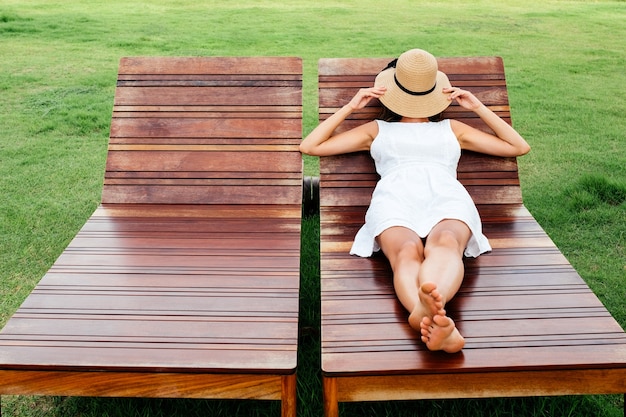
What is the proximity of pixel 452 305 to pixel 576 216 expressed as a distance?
2.39m

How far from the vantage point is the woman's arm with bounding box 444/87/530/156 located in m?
3.56

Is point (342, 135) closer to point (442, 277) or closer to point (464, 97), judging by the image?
point (464, 97)

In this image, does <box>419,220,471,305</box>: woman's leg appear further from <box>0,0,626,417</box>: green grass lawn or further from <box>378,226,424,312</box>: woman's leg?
<box>0,0,626,417</box>: green grass lawn

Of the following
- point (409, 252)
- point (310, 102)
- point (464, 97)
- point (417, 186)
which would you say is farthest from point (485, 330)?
point (310, 102)

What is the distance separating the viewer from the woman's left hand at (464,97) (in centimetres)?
353

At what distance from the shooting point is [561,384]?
7.79 feet

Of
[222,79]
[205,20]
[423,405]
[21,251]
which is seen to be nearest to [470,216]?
[423,405]

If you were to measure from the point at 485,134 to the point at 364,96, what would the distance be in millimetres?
733

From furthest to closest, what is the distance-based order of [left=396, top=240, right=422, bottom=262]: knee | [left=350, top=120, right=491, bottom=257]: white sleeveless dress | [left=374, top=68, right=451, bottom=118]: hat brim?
[left=374, top=68, right=451, bottom=118]: hat brim → [left=350, top=120, right=491, bottom=257]: white sleeveless dress → [left=396, top=240, right=422, bottom=262]: knee

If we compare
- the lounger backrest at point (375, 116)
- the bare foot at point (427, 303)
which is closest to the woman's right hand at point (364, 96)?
the lounger backrest at point (375, 116)

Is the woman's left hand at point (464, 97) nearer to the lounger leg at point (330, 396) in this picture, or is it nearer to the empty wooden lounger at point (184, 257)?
the empty wooden lounger at point (184, 257)

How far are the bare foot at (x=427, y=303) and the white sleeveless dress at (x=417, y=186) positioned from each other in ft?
2.23

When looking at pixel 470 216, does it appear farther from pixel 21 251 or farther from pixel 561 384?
pixel 21 251

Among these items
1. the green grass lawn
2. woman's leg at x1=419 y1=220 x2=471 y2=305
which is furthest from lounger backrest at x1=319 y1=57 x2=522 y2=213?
woman's leg at x1=419 y1=220 x2=471 y2=305
